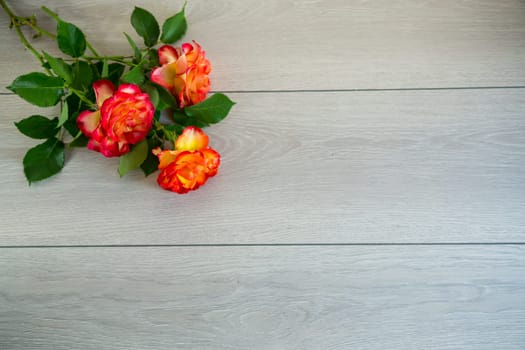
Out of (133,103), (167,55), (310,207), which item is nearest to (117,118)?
(133,103)

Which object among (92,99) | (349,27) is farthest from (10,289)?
(349,27)

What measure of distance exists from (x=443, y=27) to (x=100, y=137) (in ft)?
1.71

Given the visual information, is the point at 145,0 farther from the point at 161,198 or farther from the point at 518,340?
the point at 518,340

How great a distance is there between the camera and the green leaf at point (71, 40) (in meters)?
0.63

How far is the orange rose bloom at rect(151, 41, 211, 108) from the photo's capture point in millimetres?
624

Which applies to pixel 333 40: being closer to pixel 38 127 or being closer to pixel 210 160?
pixel 210 160

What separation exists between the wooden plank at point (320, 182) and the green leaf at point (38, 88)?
0.11m

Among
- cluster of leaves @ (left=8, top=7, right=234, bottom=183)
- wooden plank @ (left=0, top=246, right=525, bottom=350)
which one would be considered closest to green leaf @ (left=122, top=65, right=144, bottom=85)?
cluster of leaves @ (left=8, top=7, right=234, bottom=183)

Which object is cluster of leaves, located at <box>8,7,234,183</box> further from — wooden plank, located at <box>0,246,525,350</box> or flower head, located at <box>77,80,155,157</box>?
wooden plank, located at <box>0,246,525,350</box>

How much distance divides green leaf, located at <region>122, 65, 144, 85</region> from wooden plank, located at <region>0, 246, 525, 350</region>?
0.76ft

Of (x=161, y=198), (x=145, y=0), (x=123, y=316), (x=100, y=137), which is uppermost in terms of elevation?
(x=145, y=0)

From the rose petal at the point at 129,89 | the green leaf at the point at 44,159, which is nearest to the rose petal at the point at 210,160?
the rose petal at the point at 129,89

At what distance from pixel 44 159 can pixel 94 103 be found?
11 centimetres

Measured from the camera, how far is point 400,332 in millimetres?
631
